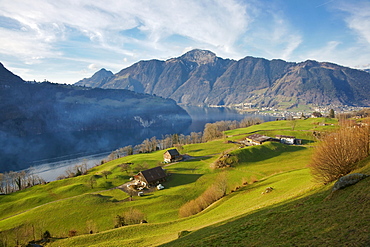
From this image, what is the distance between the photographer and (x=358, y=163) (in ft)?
96.0

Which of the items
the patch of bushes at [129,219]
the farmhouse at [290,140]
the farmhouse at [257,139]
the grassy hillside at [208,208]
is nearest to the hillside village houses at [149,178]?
the grassy hillside at [208,208]

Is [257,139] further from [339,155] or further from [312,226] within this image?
[312,226]

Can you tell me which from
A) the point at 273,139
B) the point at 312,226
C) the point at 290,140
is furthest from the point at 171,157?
the point at 312,226

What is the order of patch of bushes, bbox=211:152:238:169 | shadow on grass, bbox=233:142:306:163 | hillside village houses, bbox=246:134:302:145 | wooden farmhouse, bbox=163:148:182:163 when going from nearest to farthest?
patch of bushes, bbox=211:152:238:169
shadow on grass, bbox=233:142:306:163
wooden farmhouse, bbox=163:148:182:163
hillside village houses, bbox=246:134:302:145

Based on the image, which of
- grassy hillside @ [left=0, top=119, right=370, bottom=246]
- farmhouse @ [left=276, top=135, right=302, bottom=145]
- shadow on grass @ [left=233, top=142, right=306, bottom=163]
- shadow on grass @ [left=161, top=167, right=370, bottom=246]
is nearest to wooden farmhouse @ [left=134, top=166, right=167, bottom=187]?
grassy hillside @ [left=0, top=119, right=370, bottom=246]

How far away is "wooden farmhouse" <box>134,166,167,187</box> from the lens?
2728 inches

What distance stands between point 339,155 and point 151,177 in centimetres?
5437

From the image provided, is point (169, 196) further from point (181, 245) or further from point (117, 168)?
point (117, 168)

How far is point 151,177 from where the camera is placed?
7062cm

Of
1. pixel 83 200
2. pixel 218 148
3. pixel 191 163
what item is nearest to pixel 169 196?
pixel 83 200

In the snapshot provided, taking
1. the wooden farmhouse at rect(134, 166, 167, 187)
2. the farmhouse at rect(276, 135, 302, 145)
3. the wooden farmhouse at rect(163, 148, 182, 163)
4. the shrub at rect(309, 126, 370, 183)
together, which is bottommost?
the wooden farmhouse at rect(134, 166, 167, 187)

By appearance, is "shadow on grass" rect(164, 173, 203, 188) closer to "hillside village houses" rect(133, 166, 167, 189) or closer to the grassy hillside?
the grassy hillside

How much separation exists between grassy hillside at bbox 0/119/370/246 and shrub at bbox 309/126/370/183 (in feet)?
7.04

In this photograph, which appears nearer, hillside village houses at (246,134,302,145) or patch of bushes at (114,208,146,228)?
patch of bushes at (114,208,146,228)
